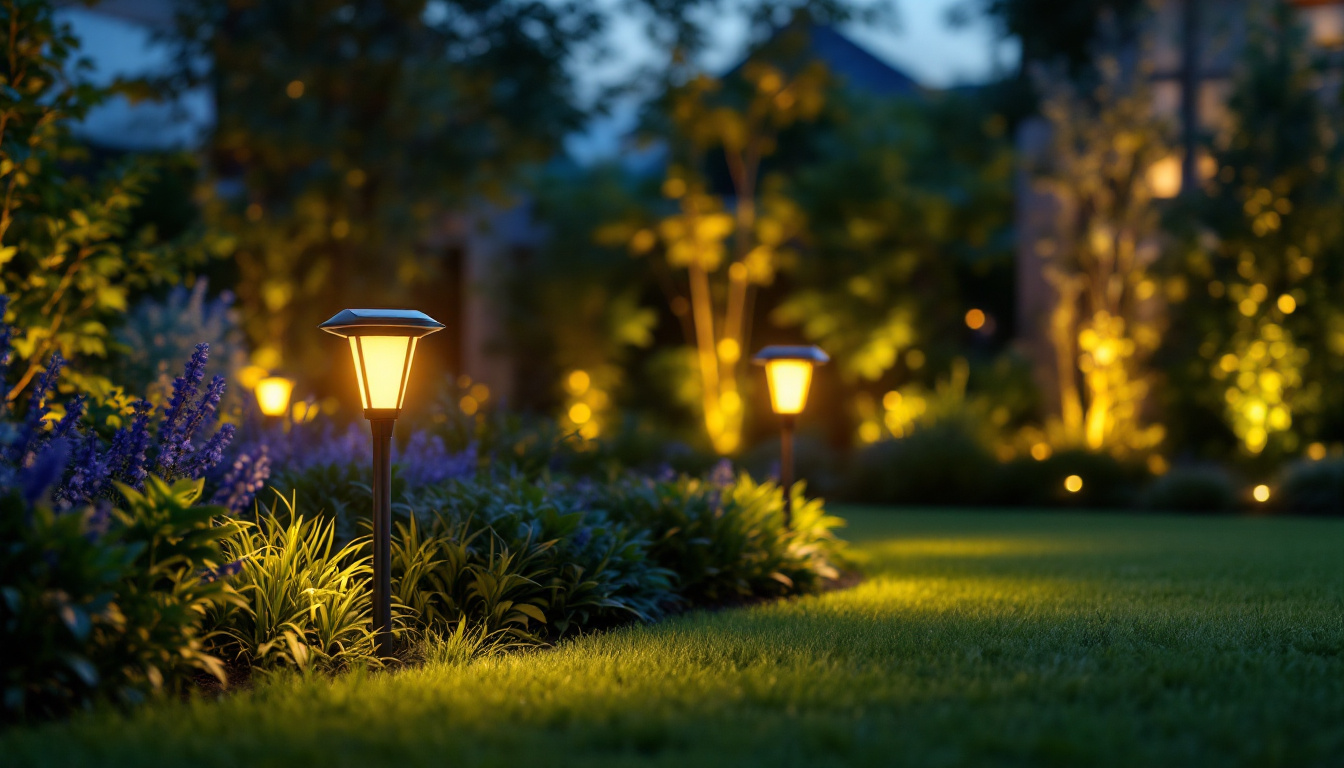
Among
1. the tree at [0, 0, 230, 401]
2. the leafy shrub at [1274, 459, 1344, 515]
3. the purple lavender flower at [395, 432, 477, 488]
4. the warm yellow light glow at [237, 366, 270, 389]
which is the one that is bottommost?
the leafy shrub at [1274, 459, 1344, 515]

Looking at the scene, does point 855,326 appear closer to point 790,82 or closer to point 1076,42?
point 790,82

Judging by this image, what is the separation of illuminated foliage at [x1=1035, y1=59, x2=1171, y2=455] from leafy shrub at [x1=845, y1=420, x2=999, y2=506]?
1.62 m

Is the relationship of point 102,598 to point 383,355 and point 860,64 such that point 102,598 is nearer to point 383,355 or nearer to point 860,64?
point 383,355

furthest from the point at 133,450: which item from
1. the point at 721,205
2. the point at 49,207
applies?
the point at 721,205

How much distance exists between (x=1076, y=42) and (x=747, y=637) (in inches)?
745

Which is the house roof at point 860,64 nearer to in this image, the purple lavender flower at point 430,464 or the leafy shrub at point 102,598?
the purple lavender flower at point 430,464

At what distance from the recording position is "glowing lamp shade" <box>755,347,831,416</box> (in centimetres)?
816

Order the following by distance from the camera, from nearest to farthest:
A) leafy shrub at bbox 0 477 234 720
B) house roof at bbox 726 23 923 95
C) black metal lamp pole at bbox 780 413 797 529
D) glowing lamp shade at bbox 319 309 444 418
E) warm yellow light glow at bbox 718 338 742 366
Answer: leafy shrub at bbox 0 477 234 720
glowing lamp shade at bbox 319 309 444 418
black metal lamp pole at bbox 780 413 797 529
warm yellow light glow at bbox 718 338 742 366
house roof at bbox 726 23 923 95

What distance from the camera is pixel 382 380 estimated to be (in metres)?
4.79

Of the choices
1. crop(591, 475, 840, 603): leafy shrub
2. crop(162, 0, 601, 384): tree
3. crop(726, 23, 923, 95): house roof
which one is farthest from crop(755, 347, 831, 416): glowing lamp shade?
crop(726, 23, 923, 95): house roof

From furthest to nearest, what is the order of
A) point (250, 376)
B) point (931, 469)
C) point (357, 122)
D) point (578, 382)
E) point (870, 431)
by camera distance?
point (578, 382), point (870, 431), point (931, 469), point (357, 122), point (250, 376)

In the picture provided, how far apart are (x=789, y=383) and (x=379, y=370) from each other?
4.01 metres

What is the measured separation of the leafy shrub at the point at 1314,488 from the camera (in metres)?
13.8

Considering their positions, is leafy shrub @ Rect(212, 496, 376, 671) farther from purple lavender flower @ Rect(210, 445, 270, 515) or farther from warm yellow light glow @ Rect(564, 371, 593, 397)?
warm yellow light glow @ Rect(564, 371, 593, 397)
